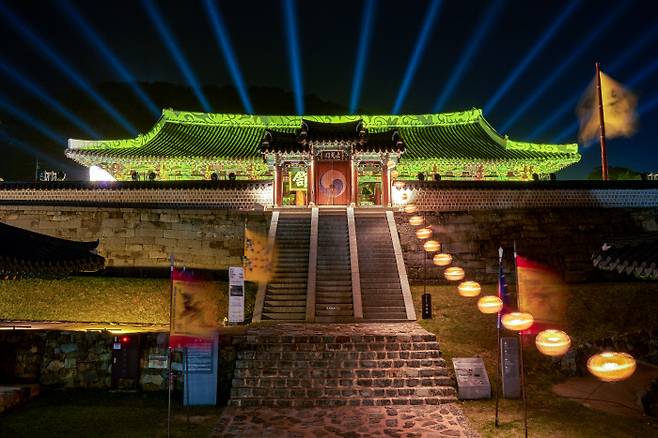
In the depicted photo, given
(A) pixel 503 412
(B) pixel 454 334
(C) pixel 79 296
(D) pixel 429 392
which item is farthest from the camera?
(C) pixel 79 296

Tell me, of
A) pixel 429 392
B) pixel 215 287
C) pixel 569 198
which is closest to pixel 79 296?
pixel 215 287

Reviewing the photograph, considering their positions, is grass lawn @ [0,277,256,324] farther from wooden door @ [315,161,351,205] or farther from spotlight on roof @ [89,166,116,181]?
spotlight on roof @ [89,166,116,181]

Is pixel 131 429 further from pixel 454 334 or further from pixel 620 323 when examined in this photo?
pixel 620 323

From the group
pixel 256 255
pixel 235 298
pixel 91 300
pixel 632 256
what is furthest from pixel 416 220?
pixel 91 300

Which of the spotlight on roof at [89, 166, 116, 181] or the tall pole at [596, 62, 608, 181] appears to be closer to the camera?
the tall pole at [596, 62, 608, 181]

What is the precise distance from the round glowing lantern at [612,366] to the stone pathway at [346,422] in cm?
327

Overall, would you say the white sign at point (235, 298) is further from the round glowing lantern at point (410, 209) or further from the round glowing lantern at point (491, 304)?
the round glowing lantern at point (410, 209)

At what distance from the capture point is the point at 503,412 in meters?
8.77

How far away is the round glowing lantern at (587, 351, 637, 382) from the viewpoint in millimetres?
5211

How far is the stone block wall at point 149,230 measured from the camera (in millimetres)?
18828

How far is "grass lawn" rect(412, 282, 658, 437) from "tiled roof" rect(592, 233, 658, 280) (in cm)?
302

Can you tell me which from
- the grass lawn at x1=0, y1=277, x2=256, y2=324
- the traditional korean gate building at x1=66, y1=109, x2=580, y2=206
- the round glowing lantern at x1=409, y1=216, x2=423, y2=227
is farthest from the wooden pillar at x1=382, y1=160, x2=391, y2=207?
the grass lawn at x1=0, y1=277, x2=256, y2=324

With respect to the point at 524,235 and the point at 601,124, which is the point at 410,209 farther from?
the point at 601,124

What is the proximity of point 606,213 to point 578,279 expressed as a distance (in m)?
4.02
